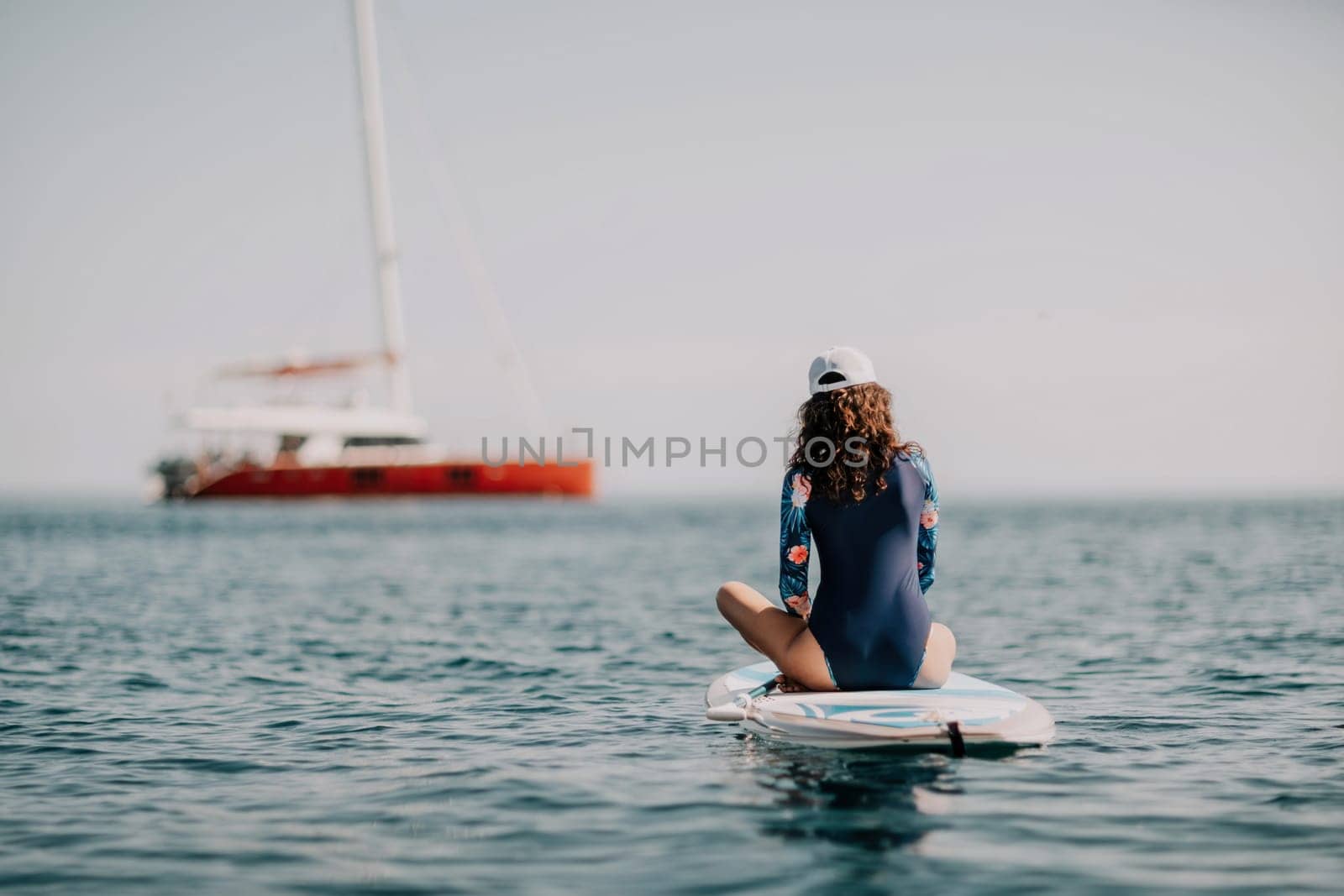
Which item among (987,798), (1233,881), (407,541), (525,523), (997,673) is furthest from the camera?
(525,523)

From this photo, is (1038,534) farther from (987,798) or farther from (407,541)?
(987,798)

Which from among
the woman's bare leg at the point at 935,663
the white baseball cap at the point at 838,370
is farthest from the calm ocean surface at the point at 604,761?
the white baseball cap at the point at 838,370

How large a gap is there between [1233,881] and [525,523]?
46.0 m

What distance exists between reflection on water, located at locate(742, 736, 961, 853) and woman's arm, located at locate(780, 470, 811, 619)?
0.82m

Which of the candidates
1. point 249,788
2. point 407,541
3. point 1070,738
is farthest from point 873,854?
point 407,541

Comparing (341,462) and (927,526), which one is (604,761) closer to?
(927,526)

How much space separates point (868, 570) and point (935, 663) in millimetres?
734

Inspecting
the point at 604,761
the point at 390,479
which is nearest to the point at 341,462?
the point at 390,479

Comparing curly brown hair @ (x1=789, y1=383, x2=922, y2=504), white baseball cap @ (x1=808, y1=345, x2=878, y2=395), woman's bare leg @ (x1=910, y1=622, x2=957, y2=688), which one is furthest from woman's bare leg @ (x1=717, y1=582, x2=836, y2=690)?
white baseball cap @ (x1=808, y1=345, x2=878, y2=395)

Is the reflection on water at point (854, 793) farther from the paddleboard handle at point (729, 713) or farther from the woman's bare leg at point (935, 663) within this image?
the woman's bare leg at point (935, 663)

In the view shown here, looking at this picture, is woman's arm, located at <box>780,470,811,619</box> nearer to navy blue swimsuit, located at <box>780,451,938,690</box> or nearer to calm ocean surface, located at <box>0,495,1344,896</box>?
navy blue swimsuit, located at <box>780,451,938,690</box>

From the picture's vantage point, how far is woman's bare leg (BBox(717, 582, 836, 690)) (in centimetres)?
621

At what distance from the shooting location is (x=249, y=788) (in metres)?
6.11

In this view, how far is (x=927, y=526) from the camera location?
6.15 meters
